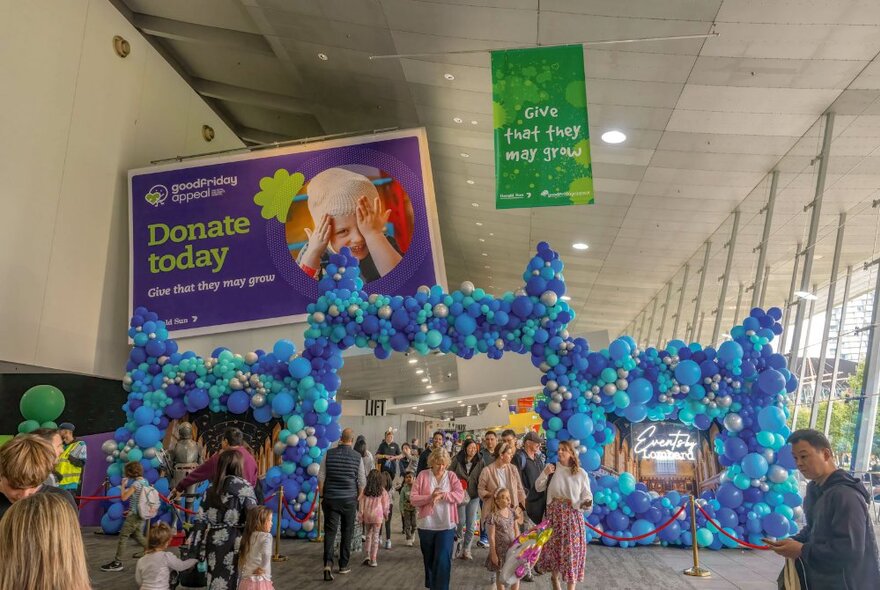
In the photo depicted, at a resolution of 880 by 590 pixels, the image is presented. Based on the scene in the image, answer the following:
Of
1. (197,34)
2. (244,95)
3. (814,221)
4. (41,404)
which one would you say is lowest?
(41,404)

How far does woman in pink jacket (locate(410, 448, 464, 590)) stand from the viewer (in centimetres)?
508

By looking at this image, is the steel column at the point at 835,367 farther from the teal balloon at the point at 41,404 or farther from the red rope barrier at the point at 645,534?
the teal balloon at the point at 41,404

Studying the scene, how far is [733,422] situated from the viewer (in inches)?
349

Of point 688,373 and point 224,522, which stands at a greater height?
point 688,373

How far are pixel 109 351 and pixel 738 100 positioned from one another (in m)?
10.4

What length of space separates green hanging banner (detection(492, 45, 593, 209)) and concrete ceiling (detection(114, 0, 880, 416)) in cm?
75

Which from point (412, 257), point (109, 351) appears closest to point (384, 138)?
point (412, 257)

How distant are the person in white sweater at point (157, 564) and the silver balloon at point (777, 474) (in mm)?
7204

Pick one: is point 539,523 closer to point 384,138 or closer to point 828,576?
point 828,576

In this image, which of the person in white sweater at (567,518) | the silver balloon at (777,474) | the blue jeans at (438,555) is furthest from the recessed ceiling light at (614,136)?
the blue jeans at (438,555)

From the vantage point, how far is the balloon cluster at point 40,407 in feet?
28.3

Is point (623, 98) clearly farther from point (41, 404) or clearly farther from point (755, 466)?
point (41, 404)

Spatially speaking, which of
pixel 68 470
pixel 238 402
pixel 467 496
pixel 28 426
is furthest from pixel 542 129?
pixel 68 470

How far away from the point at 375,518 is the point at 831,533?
5.67m
